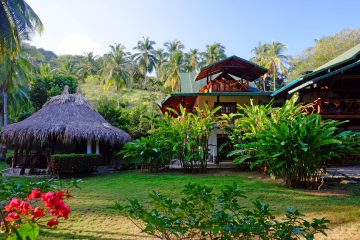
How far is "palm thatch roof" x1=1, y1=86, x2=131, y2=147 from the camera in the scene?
13.5 m

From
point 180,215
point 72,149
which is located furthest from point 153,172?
point 180,215

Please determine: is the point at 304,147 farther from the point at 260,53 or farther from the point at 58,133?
the point at 260,53

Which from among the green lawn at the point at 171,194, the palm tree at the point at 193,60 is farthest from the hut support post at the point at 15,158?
the palm tree at the point at 193,60

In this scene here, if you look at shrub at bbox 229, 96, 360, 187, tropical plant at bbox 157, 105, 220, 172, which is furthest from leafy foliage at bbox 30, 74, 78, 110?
shrub at bbox 229, 96, 360, 187

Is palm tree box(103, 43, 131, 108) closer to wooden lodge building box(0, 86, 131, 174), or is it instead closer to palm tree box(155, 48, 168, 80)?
palm tree box(155, 48, 168, 80)

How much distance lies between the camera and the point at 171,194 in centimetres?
770

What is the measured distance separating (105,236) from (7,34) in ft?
36.6

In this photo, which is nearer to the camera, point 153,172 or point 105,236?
point 105,236

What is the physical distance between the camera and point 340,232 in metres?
4.69

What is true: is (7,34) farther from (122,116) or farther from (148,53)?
(148,53)

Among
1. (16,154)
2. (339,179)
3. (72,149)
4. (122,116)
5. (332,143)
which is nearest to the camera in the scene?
(332,143)

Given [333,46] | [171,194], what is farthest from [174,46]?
[171,194]

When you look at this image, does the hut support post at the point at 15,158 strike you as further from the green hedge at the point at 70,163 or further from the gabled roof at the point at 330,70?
the gabled roof at the point at 330,70

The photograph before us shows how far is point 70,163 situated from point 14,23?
22.5ft
